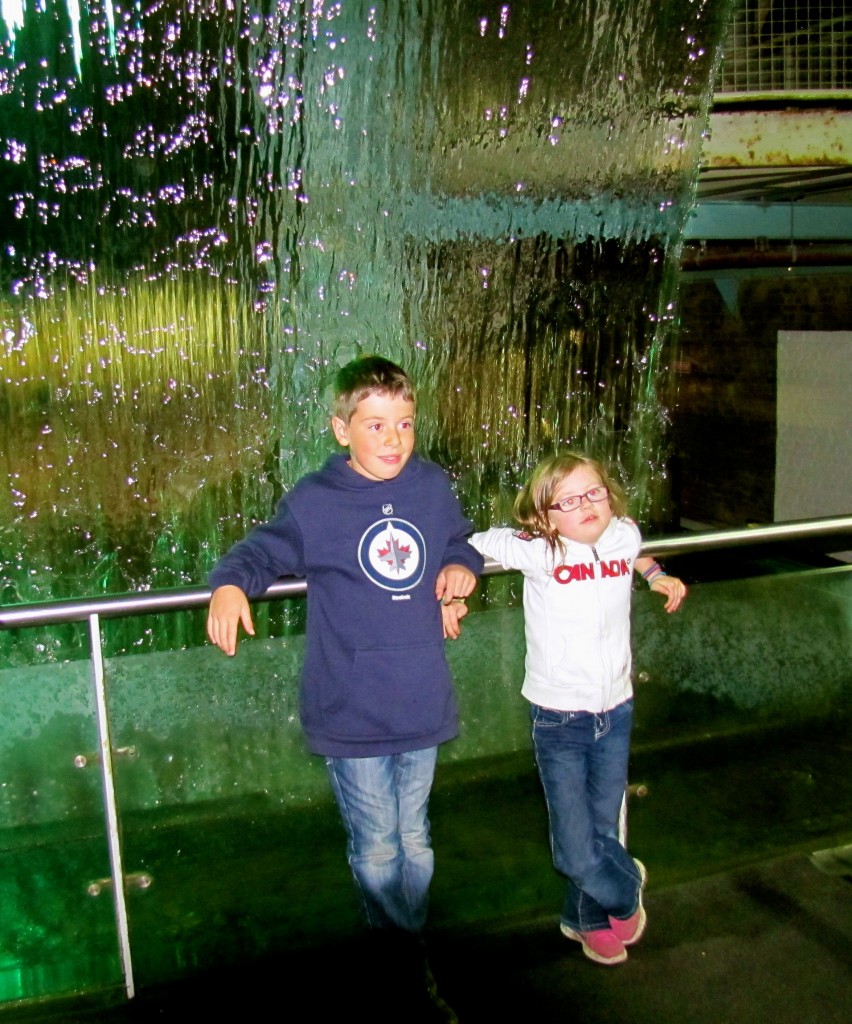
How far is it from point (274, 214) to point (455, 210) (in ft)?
2.53

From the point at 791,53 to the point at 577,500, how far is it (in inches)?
167

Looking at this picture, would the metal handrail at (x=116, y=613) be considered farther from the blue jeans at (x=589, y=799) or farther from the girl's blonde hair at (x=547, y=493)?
the blue jeans at (x=589, y=799)

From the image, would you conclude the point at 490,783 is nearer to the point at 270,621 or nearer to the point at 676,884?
the point at 676,884

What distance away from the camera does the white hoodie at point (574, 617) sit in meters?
2.21

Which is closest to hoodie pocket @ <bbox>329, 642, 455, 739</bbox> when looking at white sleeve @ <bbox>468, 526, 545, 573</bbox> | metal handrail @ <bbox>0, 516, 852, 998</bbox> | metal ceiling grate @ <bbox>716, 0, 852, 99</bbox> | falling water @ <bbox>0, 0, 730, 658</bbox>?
metal handrail @ <bbox>0, 516, 852, 998</bbox>

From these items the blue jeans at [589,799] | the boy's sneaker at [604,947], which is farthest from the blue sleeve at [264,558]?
the boy's sneaker at [604,947]

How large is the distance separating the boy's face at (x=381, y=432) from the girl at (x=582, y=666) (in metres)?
0.35

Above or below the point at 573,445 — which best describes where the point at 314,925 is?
below

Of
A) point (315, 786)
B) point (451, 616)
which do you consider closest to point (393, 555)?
point (451, 616)

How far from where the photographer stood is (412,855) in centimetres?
214

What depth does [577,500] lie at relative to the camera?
7.27ft

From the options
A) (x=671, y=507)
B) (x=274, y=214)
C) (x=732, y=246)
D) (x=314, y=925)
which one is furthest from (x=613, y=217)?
(x=671, y=507)

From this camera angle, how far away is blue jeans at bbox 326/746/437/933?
2.08m

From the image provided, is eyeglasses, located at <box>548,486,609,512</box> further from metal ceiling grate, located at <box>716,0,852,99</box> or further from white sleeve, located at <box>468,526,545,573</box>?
metal ceiling grate, located at <box>716,0,852,99</box>
